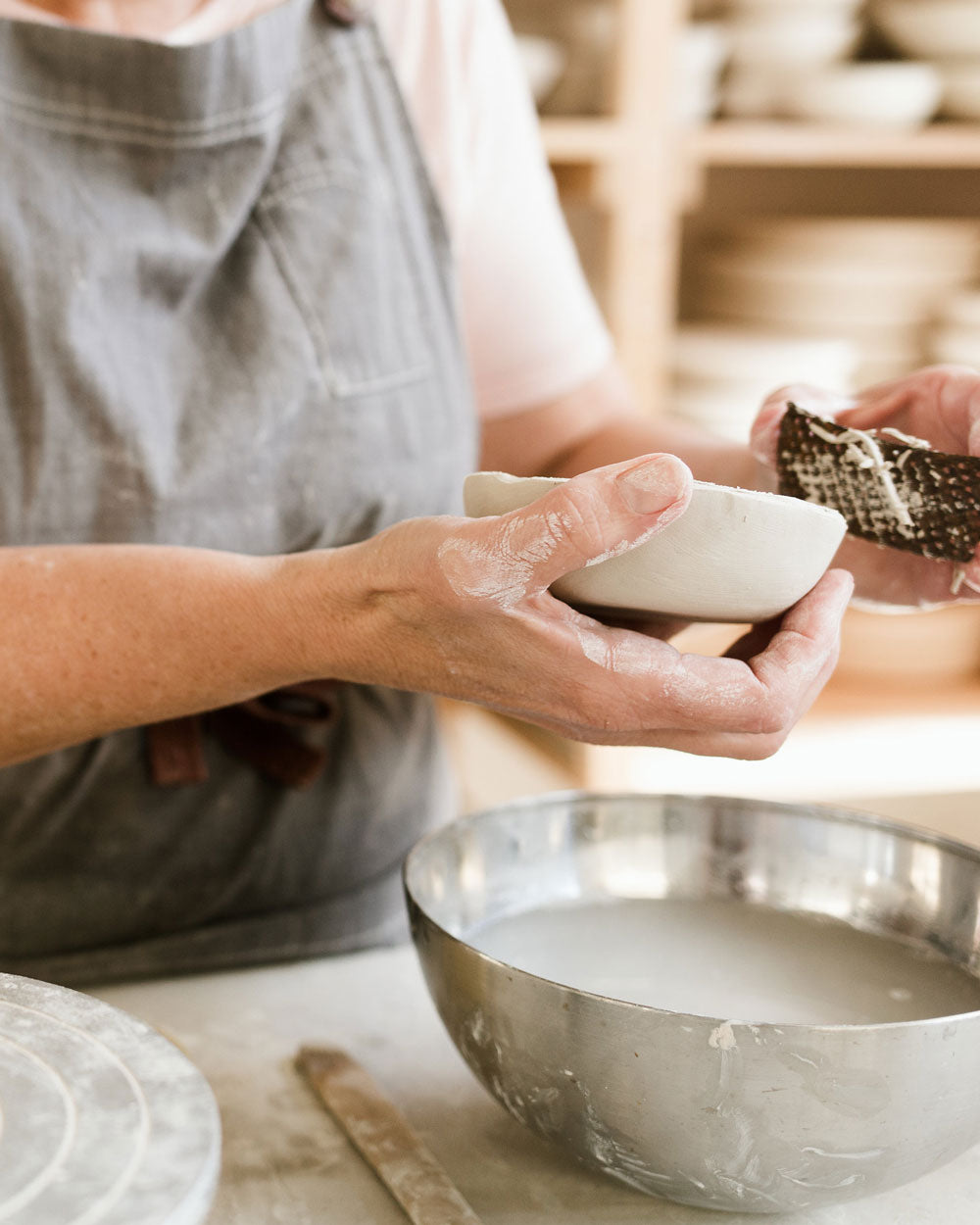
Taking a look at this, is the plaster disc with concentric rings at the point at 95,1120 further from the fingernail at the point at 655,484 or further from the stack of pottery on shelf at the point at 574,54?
the stack of pottery on shelf at the point at 574,54

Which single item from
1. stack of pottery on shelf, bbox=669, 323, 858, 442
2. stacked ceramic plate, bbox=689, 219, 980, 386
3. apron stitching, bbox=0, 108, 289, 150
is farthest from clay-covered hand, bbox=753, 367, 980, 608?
stacked ceramic plate, bbox=689, 219, 980, 386

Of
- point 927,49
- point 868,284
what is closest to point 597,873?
point 868,284

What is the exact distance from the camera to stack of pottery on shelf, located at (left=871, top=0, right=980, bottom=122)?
1.63 metres

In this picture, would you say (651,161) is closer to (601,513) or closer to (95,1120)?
(601,513)

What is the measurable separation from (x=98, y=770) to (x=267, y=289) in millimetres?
337

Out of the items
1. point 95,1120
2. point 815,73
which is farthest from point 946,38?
point 95,1120

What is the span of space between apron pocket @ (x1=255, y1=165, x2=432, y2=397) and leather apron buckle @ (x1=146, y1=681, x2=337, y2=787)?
0.70 feet

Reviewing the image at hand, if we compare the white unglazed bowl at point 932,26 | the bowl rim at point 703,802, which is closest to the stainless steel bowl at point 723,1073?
the bowl rim at point 703,802

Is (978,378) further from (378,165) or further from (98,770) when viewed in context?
(98,770)

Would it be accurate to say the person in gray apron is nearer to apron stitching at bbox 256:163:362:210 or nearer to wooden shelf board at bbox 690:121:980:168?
apron stitching at bbox 256:163:362:210

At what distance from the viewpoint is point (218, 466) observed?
2.70 ft

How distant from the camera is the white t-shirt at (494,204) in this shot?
0.97 m

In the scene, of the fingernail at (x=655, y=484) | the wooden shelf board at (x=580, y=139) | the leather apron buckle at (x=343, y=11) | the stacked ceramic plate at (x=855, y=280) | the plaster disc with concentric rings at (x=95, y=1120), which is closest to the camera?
the plaster disc with concentric rings at (x=95, y=1120)

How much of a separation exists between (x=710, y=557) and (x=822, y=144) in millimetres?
1389
